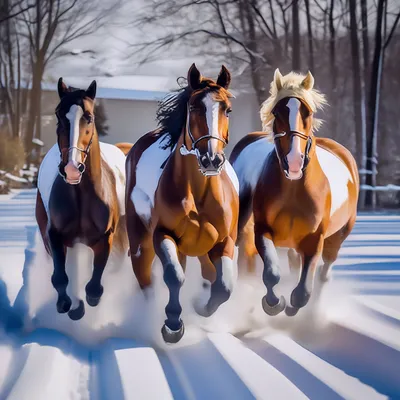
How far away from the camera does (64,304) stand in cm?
325

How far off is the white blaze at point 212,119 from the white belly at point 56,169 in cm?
111

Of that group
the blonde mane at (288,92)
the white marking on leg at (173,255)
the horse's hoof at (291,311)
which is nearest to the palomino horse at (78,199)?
the white marking on leg at (173,255)

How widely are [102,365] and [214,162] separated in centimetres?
122

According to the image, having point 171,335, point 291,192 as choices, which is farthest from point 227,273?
point 291,192

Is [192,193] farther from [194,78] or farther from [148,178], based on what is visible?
[194,78]

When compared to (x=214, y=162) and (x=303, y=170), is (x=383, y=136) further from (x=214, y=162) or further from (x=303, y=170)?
(x=214, y=162)

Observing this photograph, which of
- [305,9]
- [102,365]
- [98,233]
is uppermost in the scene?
[305,9]

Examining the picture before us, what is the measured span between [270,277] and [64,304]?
125 centimetres

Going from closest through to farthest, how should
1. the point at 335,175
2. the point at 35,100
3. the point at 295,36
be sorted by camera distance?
1. the point at 335,175
2. the point at 35,100
3. the point at 295,36

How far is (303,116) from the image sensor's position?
126 inches

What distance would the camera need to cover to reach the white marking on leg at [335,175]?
12.2 ft

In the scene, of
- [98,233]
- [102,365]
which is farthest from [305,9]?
[102,365]

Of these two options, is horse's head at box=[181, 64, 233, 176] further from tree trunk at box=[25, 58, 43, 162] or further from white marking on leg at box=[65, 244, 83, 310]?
tree trunk at box=[25, 58, 43, 162]

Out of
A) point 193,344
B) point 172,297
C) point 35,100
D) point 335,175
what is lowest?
point 193,344
